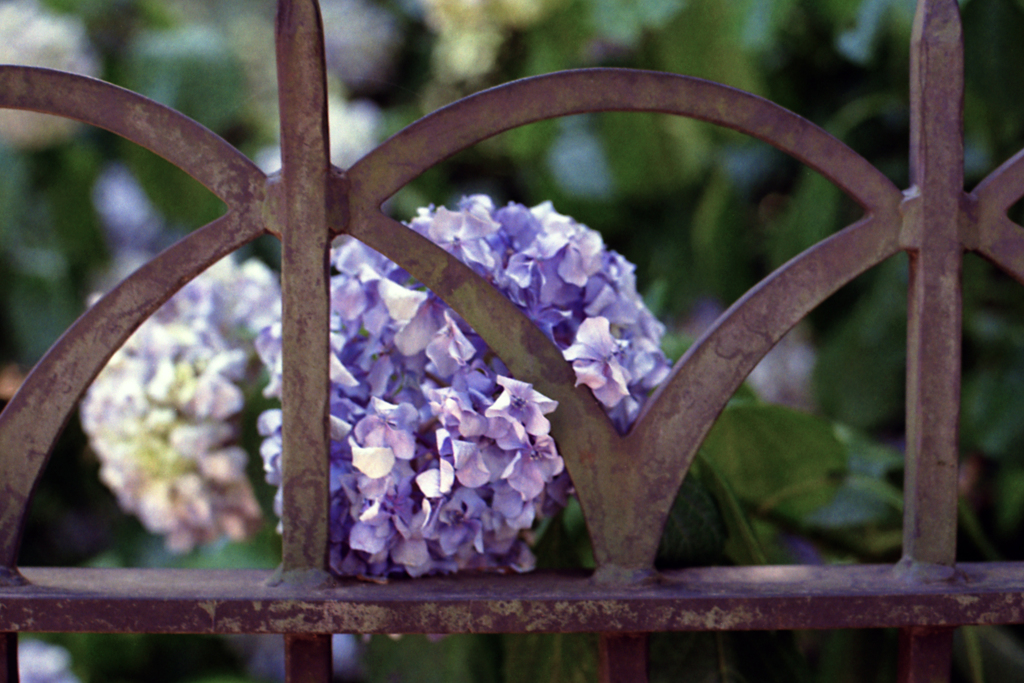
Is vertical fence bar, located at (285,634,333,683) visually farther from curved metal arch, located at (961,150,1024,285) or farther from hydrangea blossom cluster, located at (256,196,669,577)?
curved metal arch, located at (961,150,1024,285)

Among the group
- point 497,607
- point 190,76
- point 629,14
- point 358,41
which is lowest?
point 497,607

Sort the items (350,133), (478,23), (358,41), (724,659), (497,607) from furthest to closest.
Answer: (358,41)
(350,133)
(478,23)
(724,659)
(497,607)

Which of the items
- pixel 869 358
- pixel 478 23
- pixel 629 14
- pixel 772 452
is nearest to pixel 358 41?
pixel 478 23

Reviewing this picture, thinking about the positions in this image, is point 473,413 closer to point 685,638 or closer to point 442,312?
point 442,312

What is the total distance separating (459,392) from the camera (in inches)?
12.4

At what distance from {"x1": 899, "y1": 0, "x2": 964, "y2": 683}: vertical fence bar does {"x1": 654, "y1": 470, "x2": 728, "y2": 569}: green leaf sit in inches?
3.7

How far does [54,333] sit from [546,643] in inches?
41.3

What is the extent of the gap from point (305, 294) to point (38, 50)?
1054 mm

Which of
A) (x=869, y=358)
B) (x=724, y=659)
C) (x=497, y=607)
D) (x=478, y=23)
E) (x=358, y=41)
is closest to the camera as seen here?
(x=497, y=607)

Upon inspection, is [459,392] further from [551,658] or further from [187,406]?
[187,406]

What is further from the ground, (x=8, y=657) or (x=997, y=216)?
(x=997, y=216)

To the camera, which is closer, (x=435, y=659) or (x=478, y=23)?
(x=435, y=659)

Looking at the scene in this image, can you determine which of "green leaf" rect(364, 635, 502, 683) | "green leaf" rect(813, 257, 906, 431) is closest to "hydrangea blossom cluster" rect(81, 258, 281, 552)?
"green leaf" rect(364, 635, 502, 683)

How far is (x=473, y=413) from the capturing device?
30 cm
